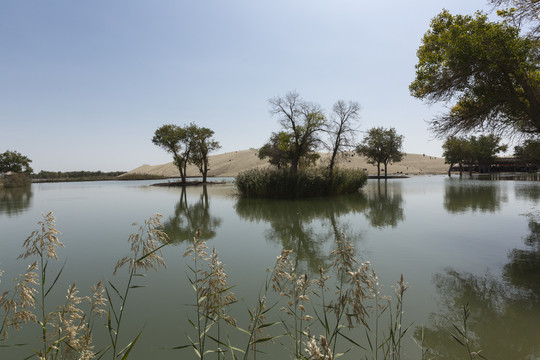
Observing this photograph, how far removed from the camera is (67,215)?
14.9 meters

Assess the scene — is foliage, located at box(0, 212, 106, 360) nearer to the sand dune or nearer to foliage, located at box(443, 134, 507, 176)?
foliage, located at box(443, 134, 507, 176)

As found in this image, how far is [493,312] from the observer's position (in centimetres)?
407

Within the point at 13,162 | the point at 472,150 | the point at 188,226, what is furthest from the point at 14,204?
the point at 472,150

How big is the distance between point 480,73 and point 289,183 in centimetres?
1478

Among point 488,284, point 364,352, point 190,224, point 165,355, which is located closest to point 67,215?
point 190,224

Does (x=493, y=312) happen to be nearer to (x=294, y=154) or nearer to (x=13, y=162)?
(x=294, y=154)

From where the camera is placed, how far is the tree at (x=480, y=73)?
8711 mm

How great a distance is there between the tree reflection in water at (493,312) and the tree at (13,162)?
77038mm

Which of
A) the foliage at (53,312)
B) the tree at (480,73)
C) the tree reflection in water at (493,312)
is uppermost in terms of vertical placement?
the tree at (480,73)

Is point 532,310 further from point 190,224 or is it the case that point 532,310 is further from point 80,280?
point 190,224

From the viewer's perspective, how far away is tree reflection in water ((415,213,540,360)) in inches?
127

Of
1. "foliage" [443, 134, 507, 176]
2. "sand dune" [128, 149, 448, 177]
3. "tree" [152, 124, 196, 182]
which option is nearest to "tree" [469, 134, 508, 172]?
"foliage" [443, 134, 507, 176]

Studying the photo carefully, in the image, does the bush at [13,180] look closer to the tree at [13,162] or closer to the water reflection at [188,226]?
the tree at [13,162]

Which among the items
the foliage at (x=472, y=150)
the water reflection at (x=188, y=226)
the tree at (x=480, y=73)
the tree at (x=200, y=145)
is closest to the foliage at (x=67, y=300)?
the water reflection at (x=188, y=226)
